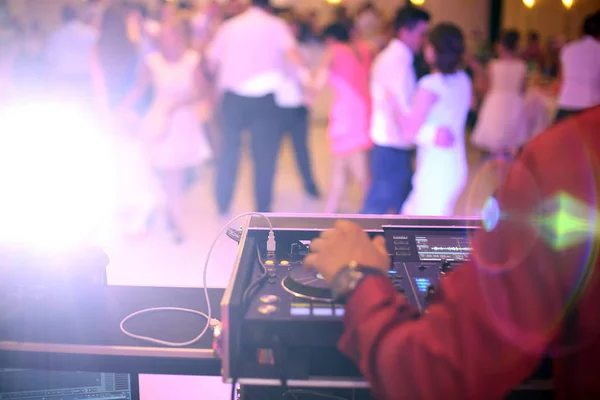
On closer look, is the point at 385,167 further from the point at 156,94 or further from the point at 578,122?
the point at 578,122

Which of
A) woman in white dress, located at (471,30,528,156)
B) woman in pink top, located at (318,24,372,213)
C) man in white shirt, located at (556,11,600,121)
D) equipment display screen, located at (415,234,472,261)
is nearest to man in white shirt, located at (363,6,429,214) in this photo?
woman in pink top, located at (318,24,372,213)

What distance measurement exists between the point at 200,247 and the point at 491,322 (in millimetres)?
3319

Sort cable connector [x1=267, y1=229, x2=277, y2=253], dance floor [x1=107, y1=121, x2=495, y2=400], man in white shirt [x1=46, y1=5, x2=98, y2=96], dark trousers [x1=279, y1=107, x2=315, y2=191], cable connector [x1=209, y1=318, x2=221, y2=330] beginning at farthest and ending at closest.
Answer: man in white shirt [x1=46, y1=5, x2=98, y2=96] → dark trousers [x1=279, y1=107, x2=315, y2=191] → dance floor [x1=107, y1=121, x2=495, y2=400] → cable connector [x1=267, y1=229, x2=277, y2=253] → cable connector [x1=209, y1=318, x2=221, y2=330]

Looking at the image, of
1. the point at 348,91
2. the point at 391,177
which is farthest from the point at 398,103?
the point at 348,91

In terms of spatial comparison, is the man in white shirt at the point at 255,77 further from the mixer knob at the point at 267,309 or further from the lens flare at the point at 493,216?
the lens flare at the point at 493,216

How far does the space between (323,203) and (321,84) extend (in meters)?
1.21

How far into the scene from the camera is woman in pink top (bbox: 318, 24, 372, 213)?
4273 mm

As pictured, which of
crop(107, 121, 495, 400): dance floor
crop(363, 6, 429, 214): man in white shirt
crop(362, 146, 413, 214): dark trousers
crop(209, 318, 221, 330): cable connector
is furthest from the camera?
crop(362, 146, 413, 214): dark trousers

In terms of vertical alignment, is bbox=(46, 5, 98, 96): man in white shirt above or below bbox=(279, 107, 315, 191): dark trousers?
above

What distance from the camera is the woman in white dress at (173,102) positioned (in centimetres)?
383

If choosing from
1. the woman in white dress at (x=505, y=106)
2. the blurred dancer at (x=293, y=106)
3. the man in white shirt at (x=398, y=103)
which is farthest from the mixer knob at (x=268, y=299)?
the woman in white dress at (x=505, y=106)

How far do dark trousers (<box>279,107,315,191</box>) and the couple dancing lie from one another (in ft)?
3.08

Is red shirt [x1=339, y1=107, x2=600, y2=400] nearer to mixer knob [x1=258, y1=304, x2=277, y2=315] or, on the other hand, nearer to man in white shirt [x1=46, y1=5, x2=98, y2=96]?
mixer knob [x1=258, y1=304, x2=277, y2=315]

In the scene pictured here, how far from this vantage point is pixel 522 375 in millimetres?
849
